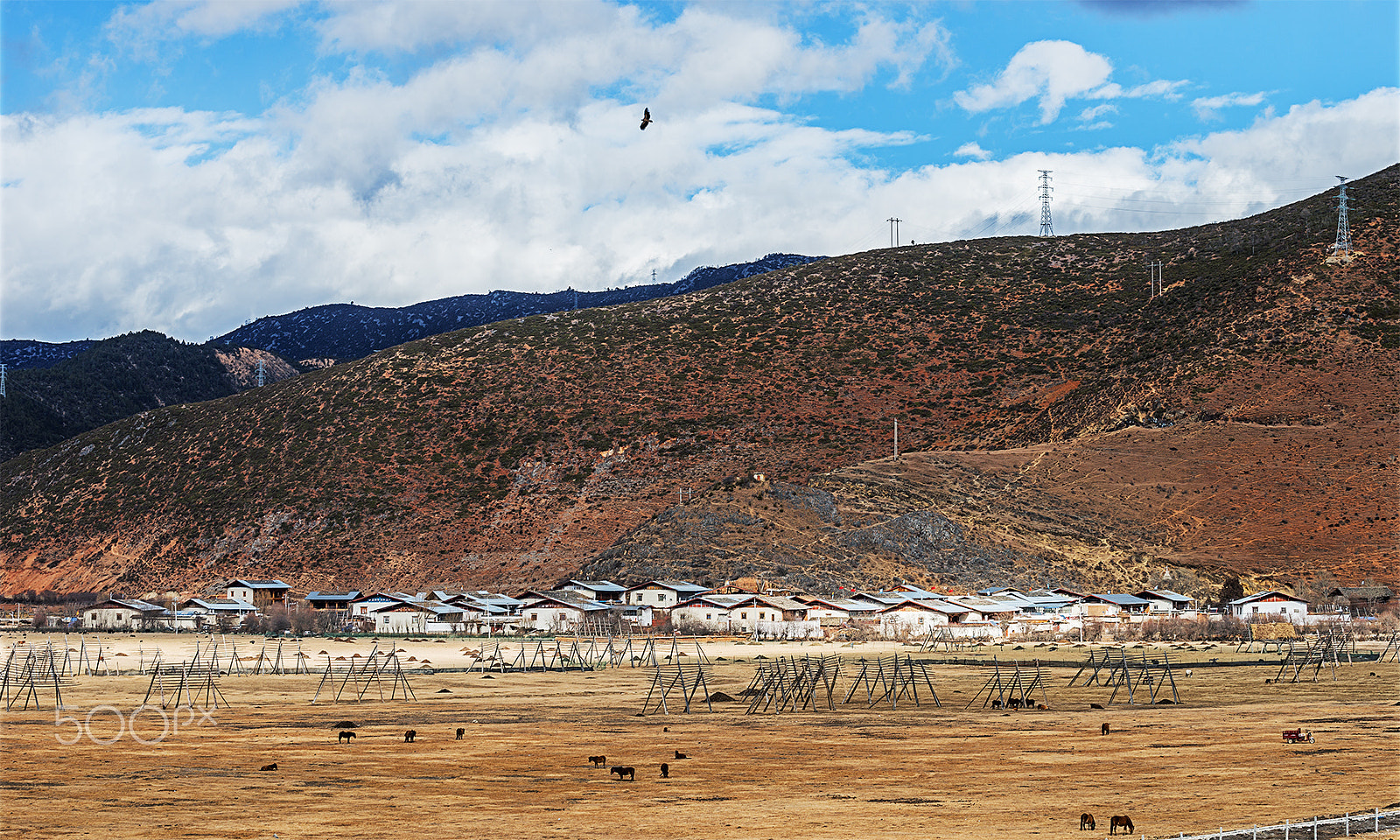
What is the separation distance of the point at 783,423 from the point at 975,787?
104891 millimetres

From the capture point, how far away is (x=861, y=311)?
15725 cm

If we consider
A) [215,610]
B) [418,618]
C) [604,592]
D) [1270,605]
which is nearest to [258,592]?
[215,610]

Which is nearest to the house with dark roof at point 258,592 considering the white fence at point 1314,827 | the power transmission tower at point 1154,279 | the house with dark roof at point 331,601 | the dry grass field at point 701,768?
the house with dark roof at point 331,601

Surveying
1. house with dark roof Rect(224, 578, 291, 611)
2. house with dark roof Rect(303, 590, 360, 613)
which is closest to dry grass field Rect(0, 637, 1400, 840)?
house with dark roof Rect(303, 590, 360, 613)

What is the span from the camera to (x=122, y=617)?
99188 millimetres

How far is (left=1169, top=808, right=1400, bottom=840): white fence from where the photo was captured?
21281mm

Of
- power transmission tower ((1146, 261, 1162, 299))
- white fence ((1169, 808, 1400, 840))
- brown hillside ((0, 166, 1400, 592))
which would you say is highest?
power transmission tower ((1146, 261, 1162, 299))

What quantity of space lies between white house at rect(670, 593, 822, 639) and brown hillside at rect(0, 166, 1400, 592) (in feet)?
32.3

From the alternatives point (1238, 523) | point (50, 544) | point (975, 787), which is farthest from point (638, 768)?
point (50, 544)

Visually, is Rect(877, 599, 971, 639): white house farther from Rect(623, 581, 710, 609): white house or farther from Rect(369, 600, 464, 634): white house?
Rect(369, 600, 464, 634): white house

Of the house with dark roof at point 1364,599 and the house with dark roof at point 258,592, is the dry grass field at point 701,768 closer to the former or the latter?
the house with dark roof at point 1364,599

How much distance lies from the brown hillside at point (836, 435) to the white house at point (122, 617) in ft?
60.8

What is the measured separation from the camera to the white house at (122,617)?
97250mm

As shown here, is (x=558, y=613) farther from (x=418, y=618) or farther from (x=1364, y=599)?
(x=1364, y=599)
